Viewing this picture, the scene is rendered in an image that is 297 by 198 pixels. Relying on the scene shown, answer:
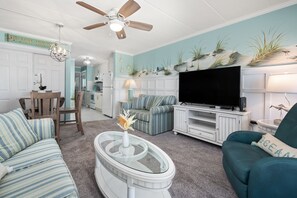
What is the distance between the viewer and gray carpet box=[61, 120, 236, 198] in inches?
59.0

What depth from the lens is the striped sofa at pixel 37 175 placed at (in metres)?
0.85

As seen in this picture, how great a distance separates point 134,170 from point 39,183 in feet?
2.07

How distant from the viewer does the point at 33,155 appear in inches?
50.9

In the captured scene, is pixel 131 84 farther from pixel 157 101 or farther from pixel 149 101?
pixel 157 101

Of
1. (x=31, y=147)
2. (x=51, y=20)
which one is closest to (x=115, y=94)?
(x=51, y=20)

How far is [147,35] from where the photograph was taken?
143 inches

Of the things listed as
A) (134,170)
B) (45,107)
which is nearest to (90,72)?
(45,107)

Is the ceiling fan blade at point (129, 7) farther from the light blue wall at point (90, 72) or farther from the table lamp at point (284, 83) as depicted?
the light blue wall at point (90, 72)

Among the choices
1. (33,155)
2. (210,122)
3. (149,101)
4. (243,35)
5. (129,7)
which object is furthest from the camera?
(149,101)

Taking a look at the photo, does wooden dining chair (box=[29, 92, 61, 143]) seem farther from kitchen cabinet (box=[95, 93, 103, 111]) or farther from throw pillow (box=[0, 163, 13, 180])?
kitchen cabinet (box=[95, 93, 103, 111])

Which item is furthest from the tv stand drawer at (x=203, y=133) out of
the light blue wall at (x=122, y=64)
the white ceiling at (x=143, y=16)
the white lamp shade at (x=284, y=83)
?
the light blue wall at (x=122, y=64)

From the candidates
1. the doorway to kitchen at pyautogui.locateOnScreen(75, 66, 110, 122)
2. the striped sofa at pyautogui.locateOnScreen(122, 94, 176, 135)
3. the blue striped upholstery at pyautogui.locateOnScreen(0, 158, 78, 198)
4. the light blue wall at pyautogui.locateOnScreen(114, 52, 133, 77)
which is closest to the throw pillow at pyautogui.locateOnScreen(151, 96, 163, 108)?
the striped sofa at pyautogui.locateOnScreen(122, 94, 176, 135)

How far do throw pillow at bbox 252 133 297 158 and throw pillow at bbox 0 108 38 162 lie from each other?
243 centimetres

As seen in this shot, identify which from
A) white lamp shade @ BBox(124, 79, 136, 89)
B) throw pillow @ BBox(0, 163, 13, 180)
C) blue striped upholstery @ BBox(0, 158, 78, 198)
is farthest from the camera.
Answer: white lamp shade @ BBox(124, 79, 136, 89)
